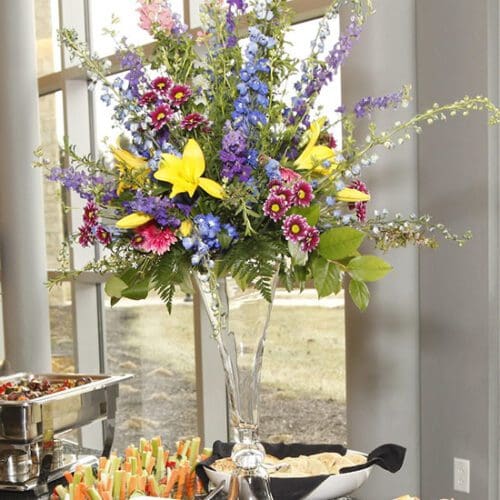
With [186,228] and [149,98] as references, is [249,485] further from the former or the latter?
[149,98]

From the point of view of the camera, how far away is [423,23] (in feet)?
8.02

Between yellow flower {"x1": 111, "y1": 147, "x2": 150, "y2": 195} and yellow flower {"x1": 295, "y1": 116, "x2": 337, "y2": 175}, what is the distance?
0.71 ft

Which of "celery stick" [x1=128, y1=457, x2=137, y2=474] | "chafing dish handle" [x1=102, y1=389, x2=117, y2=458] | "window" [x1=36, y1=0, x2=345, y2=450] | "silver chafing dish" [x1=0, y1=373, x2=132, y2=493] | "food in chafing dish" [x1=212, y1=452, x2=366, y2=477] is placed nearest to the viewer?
"food in chafing dish" [x1=212, y1=452, x2=366, y2=477]

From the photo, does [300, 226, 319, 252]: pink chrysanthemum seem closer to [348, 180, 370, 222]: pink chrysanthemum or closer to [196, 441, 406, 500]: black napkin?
[348, 180, 370, 222]: pink chrysanthemum

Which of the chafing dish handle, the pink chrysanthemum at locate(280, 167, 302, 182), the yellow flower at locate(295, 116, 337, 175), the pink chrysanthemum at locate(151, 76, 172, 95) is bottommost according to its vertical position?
the chafing dish handle

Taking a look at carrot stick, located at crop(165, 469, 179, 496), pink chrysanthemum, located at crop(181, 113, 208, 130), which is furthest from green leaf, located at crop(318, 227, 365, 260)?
carrot stick, located at crop(165, 469, 179, 496)

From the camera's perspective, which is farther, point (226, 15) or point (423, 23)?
point (423, 23)

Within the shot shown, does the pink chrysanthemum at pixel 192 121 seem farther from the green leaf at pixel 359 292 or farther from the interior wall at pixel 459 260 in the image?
the interior wall at pixel 459 260

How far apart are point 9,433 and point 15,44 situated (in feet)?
8.61

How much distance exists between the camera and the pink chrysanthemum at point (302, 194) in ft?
3.58

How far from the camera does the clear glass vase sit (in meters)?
1.16

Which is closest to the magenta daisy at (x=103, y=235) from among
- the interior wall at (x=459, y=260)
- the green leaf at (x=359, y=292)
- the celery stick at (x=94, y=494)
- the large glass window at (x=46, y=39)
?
the green leaf at (x=359, y=292)

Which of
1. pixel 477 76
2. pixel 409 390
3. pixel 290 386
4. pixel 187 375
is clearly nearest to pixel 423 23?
pixel 477 76

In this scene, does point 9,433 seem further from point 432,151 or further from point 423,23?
point 423,23
